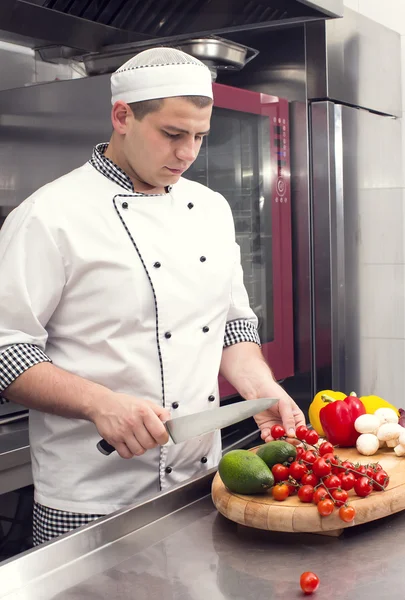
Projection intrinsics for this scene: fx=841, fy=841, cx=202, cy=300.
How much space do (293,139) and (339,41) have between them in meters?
0.32

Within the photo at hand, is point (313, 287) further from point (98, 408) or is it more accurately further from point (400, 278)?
point (98, 408)

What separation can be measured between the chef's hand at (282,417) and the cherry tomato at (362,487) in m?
0.23

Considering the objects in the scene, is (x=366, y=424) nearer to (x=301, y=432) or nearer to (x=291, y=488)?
(x=301, y=432)

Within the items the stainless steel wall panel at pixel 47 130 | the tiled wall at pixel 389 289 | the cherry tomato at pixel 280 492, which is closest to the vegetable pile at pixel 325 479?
the cherry tomato at pixel 280 492

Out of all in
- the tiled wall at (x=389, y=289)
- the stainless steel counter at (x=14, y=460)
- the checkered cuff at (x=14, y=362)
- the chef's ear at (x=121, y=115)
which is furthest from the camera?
the tiled wall at (x=389, y=289)

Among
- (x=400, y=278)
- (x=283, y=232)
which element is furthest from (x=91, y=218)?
(x=400, y=278)

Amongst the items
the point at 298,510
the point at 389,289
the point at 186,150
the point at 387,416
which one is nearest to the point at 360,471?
the point at 298,510

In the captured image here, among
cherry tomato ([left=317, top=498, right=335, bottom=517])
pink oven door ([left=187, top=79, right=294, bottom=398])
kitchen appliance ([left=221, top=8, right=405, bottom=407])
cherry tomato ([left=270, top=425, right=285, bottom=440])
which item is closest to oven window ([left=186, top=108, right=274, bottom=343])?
pink oven door ([left=187, top=79, right=294, bottom=398])

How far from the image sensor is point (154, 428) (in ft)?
3.72

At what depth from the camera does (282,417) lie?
139cm

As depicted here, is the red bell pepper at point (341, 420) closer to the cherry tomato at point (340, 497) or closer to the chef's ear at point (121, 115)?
the cherry tomato at point (340, 497)

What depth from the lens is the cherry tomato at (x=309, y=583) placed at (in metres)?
0.92

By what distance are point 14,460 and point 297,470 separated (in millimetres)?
878

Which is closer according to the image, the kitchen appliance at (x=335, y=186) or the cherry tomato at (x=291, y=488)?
the cherry tomato at (x=291, y=488)
